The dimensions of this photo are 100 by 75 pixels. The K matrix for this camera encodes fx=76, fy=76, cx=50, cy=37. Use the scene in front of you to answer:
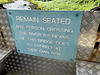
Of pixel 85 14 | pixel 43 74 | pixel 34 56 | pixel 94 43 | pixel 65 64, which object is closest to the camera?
pixel 85 14

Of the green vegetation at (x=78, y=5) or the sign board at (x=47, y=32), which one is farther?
the green vegetation at (x=78, y=5)

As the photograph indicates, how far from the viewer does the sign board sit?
101 centimetres

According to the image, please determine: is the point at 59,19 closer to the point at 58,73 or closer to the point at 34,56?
the point at 34,56

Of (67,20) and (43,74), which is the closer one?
(67,20)

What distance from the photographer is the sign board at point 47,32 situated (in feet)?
3.30

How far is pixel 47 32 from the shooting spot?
3.73 ft

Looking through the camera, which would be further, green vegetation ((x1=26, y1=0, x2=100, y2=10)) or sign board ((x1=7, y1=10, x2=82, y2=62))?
green vegetation ((x1=26, y1=0, x2=100, y2=10))

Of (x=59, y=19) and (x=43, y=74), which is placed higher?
(x=59, y=19)

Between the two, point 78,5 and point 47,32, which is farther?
point 78,5

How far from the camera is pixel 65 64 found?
1381 mm

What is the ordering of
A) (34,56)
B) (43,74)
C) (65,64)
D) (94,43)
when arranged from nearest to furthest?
(94,43)
(65,64)
(34,56)
(43,74)

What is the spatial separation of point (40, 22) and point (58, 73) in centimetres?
107

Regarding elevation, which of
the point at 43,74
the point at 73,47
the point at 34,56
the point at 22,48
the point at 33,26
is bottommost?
the point at 43,74

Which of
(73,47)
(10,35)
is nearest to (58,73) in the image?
(73,47)
